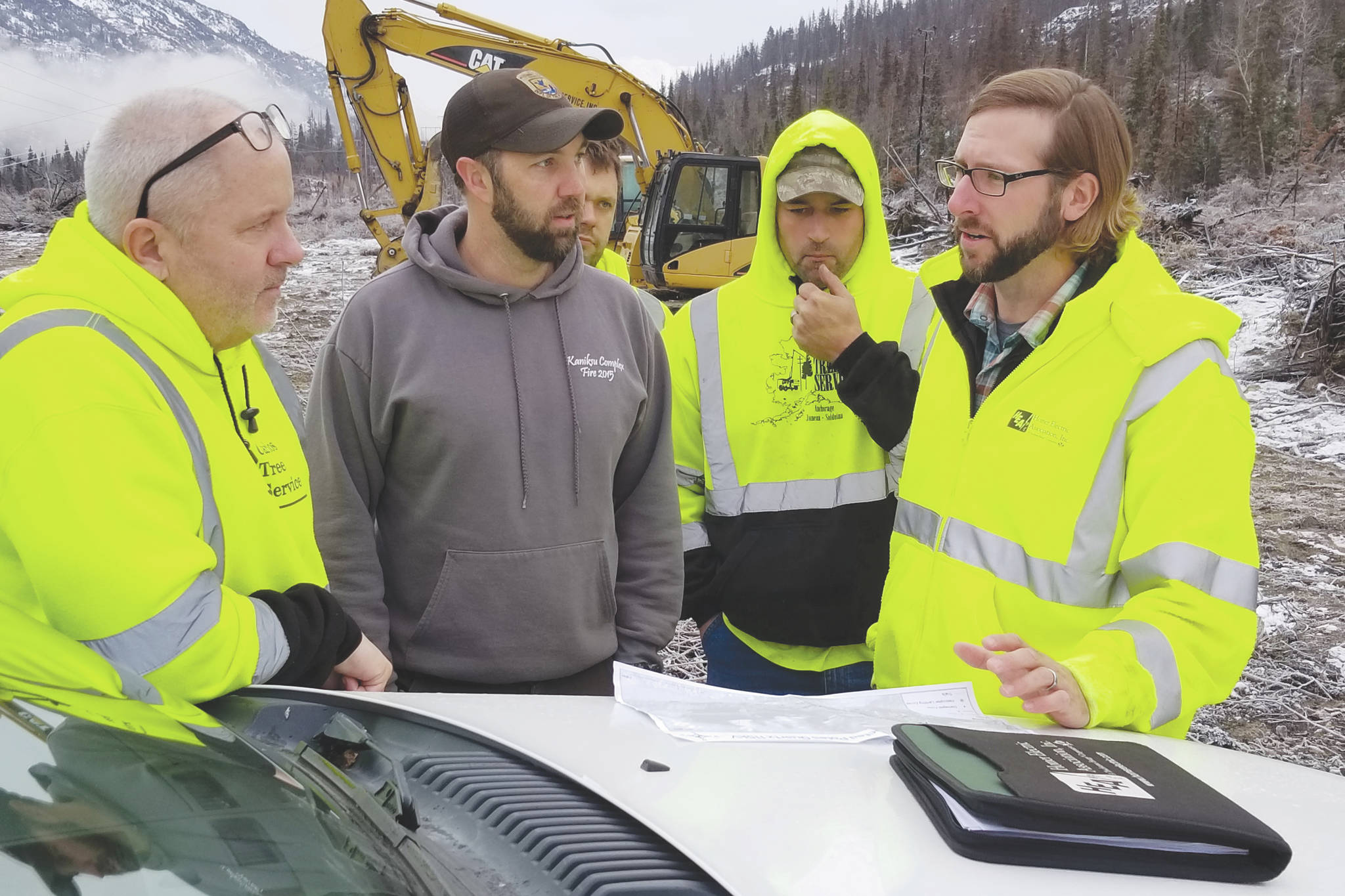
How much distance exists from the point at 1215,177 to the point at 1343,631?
22678 mm

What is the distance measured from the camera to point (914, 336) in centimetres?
296

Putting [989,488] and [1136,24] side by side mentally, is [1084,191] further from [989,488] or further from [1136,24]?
[1136,24]

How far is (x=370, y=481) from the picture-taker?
7.91 ft

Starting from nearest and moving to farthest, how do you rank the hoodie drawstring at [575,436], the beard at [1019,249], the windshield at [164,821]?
the windshield at [164,821], the beard at [1019,249], the hoodie drawstring at [575,436]

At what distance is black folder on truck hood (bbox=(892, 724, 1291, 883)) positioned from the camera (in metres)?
1.15

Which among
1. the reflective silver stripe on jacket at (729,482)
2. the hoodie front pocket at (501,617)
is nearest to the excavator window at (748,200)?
the reflective silver stripe on jacket at (729,482)

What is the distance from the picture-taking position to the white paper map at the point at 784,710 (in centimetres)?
147

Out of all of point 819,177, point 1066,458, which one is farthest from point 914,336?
point 1066,458

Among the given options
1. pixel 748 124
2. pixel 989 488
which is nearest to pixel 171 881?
pixel 989 488

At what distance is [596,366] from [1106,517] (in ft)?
4.13

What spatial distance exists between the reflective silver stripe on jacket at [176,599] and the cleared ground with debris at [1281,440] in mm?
2945

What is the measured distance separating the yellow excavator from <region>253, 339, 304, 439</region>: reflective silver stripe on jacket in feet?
33.4

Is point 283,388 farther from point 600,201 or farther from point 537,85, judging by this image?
point 600,201

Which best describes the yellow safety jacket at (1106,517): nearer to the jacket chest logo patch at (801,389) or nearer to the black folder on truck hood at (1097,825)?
the black folder on truck hood at (1097,825)
